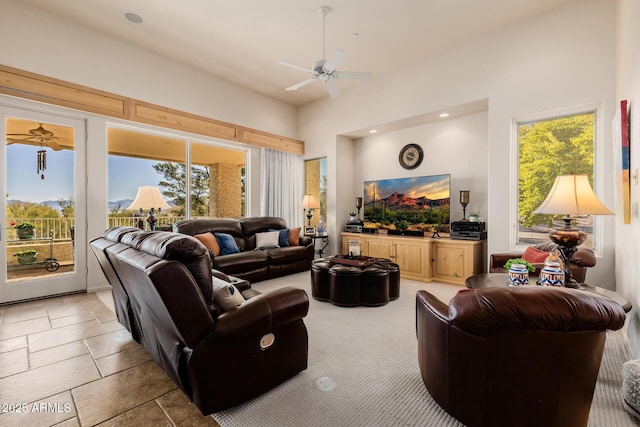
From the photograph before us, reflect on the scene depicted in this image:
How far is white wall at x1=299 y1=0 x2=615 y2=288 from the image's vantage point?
3389 millimetres

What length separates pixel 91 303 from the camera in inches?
145

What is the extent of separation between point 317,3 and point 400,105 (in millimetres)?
2301

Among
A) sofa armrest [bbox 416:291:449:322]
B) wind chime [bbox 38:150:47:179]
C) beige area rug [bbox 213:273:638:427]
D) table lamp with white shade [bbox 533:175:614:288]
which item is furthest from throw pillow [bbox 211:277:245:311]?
wind chime [bbox 38:150:47:179]

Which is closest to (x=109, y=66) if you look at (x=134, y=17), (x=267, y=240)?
(x=134, y=17)

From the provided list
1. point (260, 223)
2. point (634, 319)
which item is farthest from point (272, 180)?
point (634, 319)

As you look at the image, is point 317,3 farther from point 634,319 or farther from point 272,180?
point 634,319

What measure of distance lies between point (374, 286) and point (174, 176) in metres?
4.00

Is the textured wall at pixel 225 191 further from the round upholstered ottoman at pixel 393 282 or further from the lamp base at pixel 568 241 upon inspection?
the lamp base at pixel 568 241

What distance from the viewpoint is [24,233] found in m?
3.80

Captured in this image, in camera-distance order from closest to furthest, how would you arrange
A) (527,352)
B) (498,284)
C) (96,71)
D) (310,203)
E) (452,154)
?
(527,352)
(498,284)
(96,71)
(452,154)
(310,203)

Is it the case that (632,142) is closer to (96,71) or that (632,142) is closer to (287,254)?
(287,254)

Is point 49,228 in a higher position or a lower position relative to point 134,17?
lower

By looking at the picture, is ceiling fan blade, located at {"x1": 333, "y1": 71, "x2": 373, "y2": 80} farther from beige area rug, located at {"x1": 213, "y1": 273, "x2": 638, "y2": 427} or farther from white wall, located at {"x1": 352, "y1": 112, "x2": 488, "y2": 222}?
beige area rug, located at {"x1": 213, "y1": 273, "x2": 638, "y2": 427}

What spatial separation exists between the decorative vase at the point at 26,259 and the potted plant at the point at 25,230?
0.80 feet
